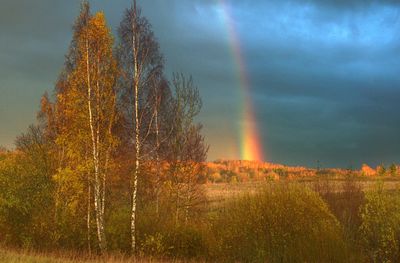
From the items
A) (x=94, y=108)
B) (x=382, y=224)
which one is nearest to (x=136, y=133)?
(x=94, y=108)

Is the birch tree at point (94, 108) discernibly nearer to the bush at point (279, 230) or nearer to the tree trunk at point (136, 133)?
the tree trunk at point (136, 133)

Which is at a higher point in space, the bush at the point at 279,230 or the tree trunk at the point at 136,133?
the tree trunk at the point at 136,133

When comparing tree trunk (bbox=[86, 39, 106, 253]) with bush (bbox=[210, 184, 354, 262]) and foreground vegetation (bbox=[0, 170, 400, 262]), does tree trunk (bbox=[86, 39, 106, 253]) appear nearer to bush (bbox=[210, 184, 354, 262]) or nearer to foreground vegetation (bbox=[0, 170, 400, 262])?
foreground vegetation (bbox=[0, 170, 400, 262])

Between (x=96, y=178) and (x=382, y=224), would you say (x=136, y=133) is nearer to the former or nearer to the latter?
(x=96, y=178)

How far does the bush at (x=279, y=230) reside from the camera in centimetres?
2575

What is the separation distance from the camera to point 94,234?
3081 centimetres

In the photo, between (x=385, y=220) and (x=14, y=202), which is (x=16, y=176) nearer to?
(x=14, y=202)

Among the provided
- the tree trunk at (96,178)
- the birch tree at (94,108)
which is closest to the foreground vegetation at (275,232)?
the tree trunk at (96,178)

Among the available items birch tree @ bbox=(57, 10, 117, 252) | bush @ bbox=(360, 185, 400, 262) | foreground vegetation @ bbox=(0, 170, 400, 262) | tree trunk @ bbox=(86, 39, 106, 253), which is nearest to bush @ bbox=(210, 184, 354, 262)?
foreground vegetation @ bbox=(0, 170, 400, 262)

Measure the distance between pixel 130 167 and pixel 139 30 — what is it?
10678mm

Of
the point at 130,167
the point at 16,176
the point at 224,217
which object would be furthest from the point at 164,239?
the point at 16,176

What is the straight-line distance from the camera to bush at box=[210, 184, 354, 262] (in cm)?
2575

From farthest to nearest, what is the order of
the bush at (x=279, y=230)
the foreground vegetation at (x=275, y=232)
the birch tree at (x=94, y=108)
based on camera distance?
1. the birch tree at (x=94, y=108)
2. the bush at (x=279, y=230)
3. the foreground vegetation at (x=275, y=232)

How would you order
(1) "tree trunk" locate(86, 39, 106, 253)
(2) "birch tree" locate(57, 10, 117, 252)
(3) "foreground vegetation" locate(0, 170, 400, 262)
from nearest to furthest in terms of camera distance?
1. (3) "foreground vegetation" locate(0, 170, 400, 262)
2. (1) "tree trunk" locate(86, 39, 106, 253)
3. (2) "birch tree" locate(57, 10, 117, 252)
